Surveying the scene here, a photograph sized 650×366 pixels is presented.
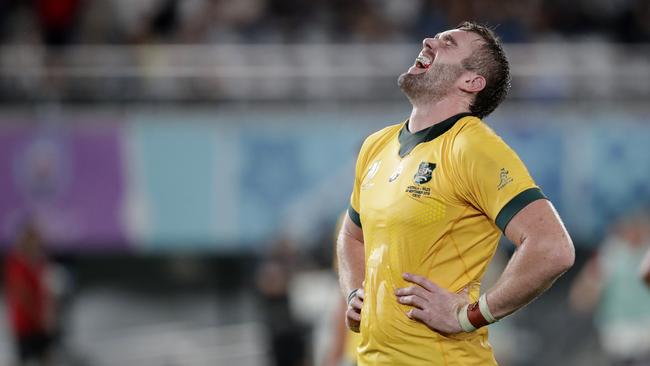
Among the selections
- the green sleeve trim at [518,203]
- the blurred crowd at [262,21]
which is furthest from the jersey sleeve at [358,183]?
the blurred crowd at [262,21]

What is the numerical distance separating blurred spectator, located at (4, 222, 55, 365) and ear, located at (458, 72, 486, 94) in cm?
861

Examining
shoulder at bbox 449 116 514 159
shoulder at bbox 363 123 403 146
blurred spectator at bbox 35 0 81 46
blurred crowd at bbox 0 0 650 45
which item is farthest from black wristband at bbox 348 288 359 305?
blurred spectator at bbox 35 0 81 46

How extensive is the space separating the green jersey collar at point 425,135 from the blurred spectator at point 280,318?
797 cm

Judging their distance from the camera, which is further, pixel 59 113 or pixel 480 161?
pixel 59 113

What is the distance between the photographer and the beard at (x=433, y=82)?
4973 millimetres

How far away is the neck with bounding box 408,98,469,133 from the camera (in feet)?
16.3

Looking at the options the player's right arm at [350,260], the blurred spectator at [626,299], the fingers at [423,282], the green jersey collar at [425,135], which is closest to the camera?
the fingers at [423,282]

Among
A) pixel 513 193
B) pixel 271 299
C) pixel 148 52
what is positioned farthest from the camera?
pixel 148 52

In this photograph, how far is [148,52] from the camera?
50.2 ft

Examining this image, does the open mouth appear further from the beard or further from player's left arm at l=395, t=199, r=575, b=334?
player's left arm at l=395, t=199, r=575, b=334

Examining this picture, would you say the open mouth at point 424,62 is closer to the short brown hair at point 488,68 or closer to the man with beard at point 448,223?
the man with beard at point 448,223

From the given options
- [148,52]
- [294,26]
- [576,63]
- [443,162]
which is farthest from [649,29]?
[443,162]

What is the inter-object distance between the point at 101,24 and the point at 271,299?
455cm

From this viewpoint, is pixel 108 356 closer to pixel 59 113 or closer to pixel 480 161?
pixel 59 113
